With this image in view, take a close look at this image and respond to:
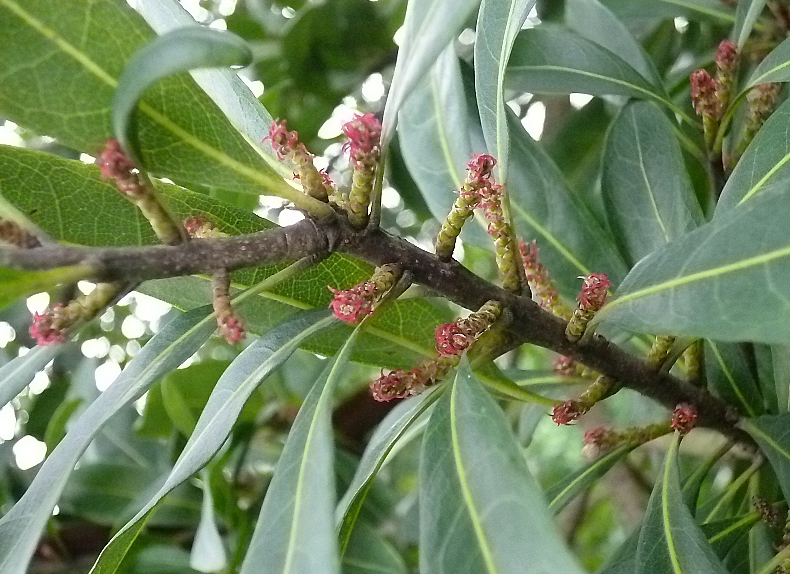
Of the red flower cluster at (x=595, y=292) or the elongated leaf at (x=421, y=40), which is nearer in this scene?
the elongated leaf at (x=421, y=40)

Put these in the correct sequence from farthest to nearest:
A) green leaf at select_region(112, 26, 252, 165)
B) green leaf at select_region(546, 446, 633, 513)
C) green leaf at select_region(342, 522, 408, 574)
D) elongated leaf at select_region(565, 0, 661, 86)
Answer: green leaf at select_region(342, 522, 408, 574)
elongated leaf at select_region(565, 0, 661, 86)
green leaf at select_region(546, 446, 633, 513)
green leaf at select_region(112, 26, 252, 165)

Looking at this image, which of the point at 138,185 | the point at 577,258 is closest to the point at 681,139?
the point at 577,258

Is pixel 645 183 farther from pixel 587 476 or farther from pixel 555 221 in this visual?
pixel 587 476

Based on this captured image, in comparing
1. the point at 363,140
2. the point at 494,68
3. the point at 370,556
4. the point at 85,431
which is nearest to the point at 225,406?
the point at 85,431

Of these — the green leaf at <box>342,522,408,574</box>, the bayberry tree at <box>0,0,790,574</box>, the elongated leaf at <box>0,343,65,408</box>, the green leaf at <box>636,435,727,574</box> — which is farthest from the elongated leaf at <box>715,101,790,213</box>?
the green leaf at <box>342,522,408,574</box>

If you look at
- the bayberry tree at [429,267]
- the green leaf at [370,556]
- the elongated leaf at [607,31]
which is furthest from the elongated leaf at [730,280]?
the green leaf at [370,556]

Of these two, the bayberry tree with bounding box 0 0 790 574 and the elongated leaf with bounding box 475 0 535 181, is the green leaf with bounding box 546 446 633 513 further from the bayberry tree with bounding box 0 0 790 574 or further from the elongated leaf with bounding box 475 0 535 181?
Answer: the elongated leaf with bounding box 475 0 535 181

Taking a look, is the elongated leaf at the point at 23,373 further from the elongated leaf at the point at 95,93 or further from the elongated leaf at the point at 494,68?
the elongated leaf at the point at 494,68

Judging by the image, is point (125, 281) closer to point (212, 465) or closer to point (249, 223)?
point (249, 223)
